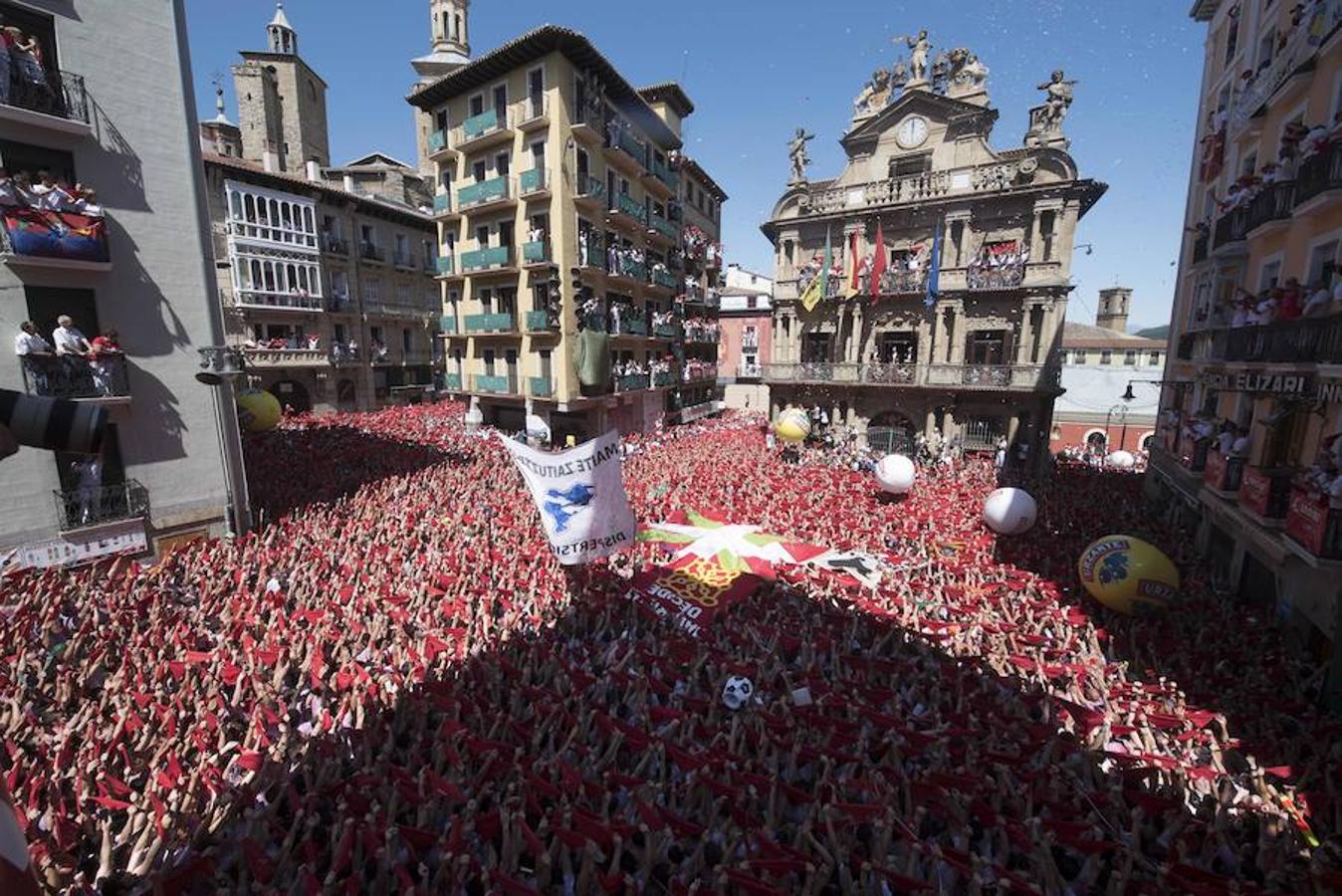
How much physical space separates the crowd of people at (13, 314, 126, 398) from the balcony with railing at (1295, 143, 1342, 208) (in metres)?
22.5

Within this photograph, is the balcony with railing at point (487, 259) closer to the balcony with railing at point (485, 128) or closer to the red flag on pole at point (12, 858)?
the balcony with railing at point (485, 128)

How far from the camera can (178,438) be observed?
1379cm

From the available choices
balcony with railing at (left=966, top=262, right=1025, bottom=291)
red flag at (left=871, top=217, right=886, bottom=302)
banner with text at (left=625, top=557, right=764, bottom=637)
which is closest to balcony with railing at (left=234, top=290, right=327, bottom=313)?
banner with text at (left=625, top=557, right=764, bottom=637)

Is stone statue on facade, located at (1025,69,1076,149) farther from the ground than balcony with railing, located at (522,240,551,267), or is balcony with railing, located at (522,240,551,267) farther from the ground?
stone statue on facade, located at (1025,69,1076,149)

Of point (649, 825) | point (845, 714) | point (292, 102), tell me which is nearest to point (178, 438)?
point (649, 825)

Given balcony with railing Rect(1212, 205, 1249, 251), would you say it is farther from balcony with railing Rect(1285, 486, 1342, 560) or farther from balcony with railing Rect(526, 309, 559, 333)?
balcony with railing Rect(526, 309, 559, 333)

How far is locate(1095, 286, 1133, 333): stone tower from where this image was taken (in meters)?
53.5

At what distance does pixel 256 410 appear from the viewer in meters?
18.7

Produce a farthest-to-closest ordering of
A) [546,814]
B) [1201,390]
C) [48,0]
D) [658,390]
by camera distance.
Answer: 1. [658,390]
2. [1201,390]
3. [48,0]
4. [546,814]

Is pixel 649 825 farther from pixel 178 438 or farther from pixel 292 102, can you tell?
pixel 292 102

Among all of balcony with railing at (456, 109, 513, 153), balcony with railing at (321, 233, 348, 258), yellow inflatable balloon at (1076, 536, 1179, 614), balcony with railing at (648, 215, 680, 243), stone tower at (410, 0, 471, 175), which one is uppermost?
stone tower at (410, 0, 471, 175)

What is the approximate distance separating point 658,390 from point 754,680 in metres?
25.1

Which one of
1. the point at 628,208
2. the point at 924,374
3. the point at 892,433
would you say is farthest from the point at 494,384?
the point at 924,374

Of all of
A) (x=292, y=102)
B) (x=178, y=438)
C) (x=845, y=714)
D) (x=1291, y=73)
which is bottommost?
(x=845, y=714)
